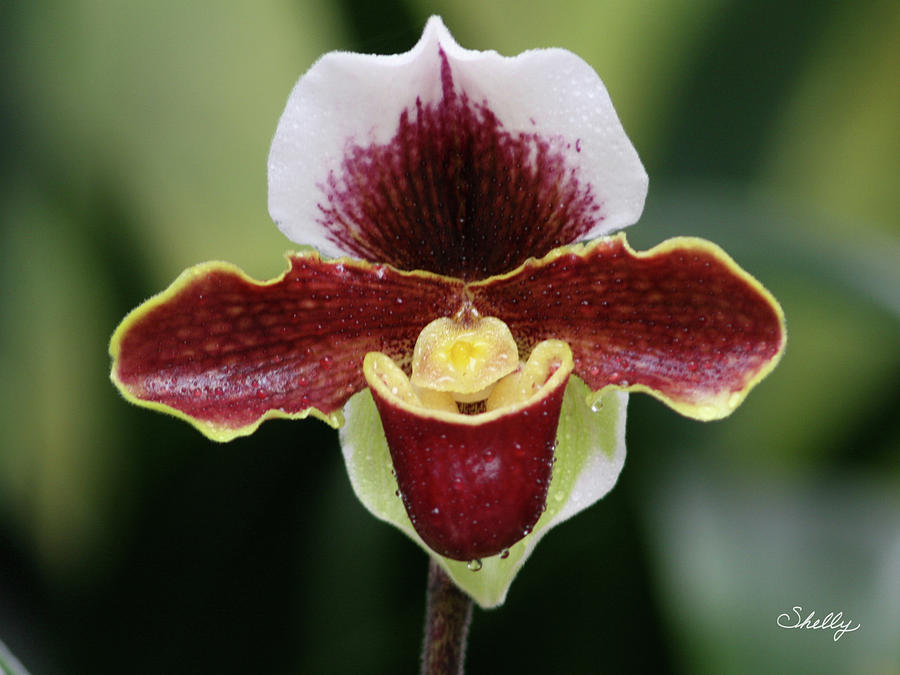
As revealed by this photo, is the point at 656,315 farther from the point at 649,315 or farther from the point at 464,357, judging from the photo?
the point at 464,357

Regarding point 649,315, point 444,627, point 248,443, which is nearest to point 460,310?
point 649,315

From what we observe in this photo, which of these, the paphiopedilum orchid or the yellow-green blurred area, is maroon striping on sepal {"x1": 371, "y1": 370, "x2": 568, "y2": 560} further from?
the yellow-green blurred area

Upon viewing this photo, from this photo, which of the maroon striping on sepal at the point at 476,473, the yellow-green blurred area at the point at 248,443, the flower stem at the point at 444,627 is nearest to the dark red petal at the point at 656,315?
the maroon striping on sepal at the point at 476,473

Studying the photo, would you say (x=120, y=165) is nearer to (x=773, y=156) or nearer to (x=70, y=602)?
(x=70, y=602)
